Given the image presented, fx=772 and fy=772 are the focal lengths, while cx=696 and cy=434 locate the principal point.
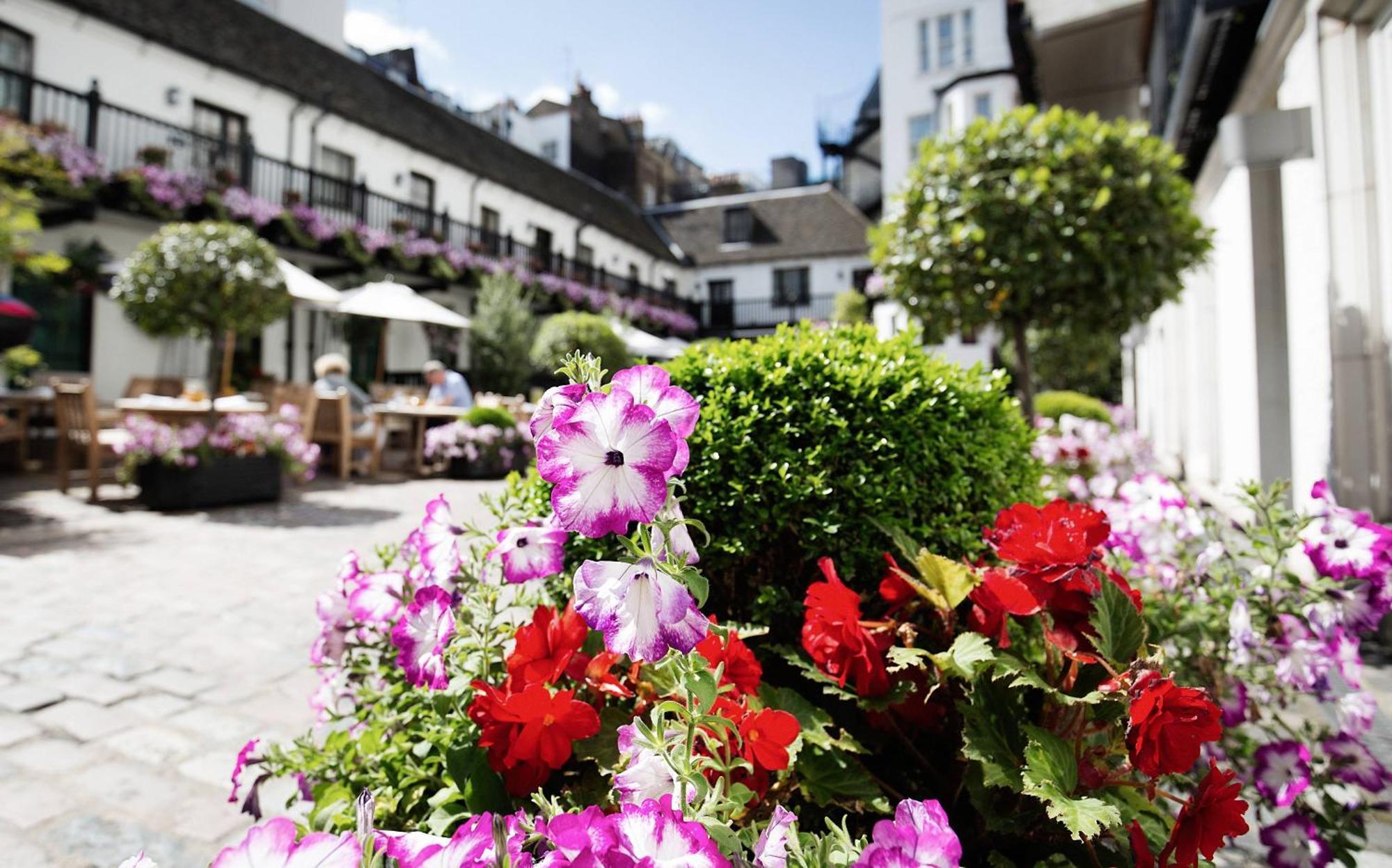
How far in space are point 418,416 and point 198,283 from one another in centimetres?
439

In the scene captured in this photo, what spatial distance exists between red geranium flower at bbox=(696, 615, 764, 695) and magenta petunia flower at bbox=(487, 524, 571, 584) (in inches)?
12.2

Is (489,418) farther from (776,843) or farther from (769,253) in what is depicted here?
(769,253)

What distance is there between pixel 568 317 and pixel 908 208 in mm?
9870

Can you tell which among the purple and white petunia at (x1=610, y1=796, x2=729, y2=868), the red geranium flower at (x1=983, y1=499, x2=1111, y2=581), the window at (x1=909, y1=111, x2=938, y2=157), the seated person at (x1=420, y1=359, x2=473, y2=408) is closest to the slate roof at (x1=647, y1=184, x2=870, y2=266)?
the window at (x1=909, y1=111, x2=938, y2=157)

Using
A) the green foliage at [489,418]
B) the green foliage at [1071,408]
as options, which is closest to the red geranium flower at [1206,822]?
the green foliage at [489,418]

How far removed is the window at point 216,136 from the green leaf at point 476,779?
50.6ft

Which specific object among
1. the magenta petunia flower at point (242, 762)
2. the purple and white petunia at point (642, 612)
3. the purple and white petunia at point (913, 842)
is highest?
the purple and white petunia at point (642, 612)

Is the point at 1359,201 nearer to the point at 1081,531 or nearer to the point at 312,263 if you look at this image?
the point at 1081,531

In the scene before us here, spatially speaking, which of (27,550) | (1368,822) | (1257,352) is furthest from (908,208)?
(27,550)

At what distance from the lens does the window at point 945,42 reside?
26297mm

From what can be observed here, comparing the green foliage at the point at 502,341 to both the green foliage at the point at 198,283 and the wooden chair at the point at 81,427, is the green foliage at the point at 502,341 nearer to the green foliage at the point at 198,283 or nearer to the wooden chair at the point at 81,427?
the green foliage at the point at 198,283

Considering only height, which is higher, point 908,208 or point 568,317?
point 568,317

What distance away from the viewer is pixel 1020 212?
537 cm

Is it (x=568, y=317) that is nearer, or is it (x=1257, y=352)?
(x=1257, y=352)
